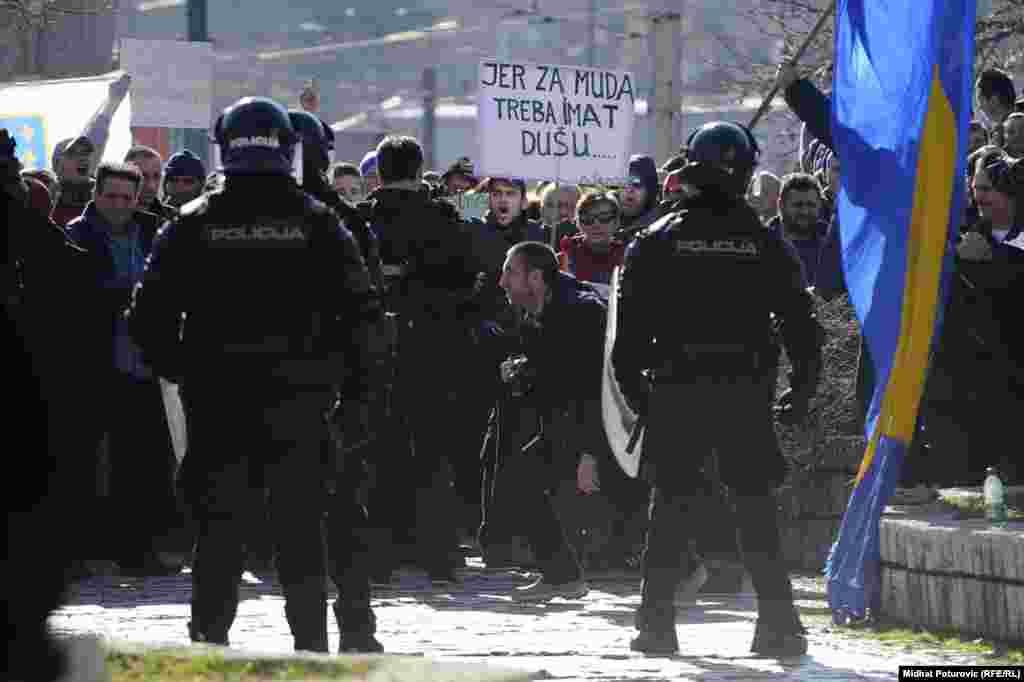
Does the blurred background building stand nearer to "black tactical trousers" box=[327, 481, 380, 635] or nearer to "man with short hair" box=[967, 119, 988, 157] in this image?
"man with short hair" box=[967, 119, 988, 157]

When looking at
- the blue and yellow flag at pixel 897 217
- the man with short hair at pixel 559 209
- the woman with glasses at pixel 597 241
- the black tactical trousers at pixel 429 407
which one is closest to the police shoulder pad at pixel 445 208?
the black tactical trousers at pixel 429 407

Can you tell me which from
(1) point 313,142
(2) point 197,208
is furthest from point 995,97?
(2) point 197,208

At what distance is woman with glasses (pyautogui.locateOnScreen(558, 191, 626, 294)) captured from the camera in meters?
12.9

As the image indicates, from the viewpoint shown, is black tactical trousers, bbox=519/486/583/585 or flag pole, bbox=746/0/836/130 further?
flag pole, bbox=746/0/836/130

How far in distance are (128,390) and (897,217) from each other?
4414 millimetres

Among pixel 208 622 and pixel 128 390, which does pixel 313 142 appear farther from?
pixel 128 390

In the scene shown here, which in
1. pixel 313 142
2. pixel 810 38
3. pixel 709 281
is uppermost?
pixel 810 38

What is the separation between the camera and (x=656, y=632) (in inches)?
344

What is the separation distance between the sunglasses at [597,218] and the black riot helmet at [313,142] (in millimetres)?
3519

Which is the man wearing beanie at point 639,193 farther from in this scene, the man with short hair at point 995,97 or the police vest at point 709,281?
the police vest at point 709,281

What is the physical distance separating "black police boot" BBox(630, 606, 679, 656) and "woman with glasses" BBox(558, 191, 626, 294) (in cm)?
425

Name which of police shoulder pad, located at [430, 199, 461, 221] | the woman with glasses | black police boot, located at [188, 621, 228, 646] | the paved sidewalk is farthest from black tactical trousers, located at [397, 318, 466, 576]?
black police boot, located at [188, 621, 228, 646]

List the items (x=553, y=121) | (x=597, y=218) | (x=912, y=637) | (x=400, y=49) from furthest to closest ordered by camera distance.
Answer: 1. (x=400, y=49)
2. (x=553, y=121)
3. (x=597, y=218)
4. (x=912, y=637)

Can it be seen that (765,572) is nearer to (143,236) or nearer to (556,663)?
(556,663)
